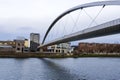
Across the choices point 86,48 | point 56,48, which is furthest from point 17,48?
point 86,48

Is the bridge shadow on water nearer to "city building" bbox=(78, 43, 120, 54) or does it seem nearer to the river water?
the river water

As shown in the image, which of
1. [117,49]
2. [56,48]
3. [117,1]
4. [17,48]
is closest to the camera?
[117,1]

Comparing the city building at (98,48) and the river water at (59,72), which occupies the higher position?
the city building at (98,48)

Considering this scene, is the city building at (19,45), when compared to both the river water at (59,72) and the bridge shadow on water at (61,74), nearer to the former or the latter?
the river water at (59,72)

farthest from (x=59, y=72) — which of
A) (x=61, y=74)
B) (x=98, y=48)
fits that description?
(x=98, y=48)

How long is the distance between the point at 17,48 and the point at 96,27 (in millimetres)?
125999

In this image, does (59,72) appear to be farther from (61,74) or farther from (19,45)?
(19,45)

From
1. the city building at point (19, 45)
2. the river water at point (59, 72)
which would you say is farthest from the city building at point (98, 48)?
the river water at point (59, 72)

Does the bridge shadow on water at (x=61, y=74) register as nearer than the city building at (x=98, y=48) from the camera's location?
Yes

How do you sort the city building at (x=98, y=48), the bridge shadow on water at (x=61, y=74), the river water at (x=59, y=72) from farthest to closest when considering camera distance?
the city building at (x=98, y=48) → the river water at (x=59, y=72) → the bridge shadow on water at (x=61, y=74)

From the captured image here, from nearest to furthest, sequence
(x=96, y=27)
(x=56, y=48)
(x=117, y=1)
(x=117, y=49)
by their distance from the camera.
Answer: (x=117, y=1) → (x=96, y=27) → (x=56, y=48) → (x=117, y=49)

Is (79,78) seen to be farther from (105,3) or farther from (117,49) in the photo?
(117,49)

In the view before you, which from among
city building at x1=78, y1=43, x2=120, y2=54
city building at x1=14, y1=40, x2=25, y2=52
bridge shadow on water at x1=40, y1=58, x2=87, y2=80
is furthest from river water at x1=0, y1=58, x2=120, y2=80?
city building at x1=78, y1=43, x2=120, y2=54

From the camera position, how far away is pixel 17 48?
506 feet
